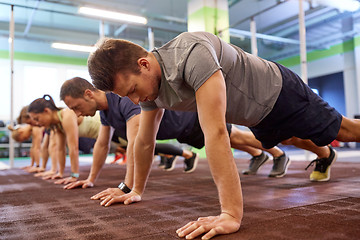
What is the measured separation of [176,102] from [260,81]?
0.38 m

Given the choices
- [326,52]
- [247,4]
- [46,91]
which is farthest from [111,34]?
[326,52]

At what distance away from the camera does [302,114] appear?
1324 millimetres

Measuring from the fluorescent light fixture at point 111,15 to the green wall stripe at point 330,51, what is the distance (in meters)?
6.30

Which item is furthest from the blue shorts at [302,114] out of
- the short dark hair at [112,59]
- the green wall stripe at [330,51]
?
the green wall stripe at [330,51]

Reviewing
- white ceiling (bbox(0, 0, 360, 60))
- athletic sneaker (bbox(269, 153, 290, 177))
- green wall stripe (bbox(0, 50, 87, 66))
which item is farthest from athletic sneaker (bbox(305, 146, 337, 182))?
green wall stripe (bbox(0, 50, 87, 66))

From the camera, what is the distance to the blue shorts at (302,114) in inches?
51.6

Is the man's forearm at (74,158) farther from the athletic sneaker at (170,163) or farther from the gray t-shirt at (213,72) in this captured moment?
the athletic sneaker at (170,163)

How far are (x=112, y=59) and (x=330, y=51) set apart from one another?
994 cm

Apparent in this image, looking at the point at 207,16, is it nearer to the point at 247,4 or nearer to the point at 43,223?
the point at 247,4

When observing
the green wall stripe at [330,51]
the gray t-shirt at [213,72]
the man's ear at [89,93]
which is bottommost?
the gray t-shirt at [213,72]

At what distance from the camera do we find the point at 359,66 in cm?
837

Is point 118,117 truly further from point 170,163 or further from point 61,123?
point 170,163

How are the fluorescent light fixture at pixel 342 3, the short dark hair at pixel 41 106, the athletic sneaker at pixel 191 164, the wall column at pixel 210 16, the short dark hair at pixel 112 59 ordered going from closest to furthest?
the short dark hair at pixel 112 59 → the short dark hair at pixel 41 106 → the athletic sneaker at pixel 191 164 → the fluorescent light fixture at pixel 342 3 → the wall column at pixel 210 16

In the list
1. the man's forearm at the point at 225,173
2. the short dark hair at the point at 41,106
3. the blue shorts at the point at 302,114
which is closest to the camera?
the man's forearm at the point at 225,173
